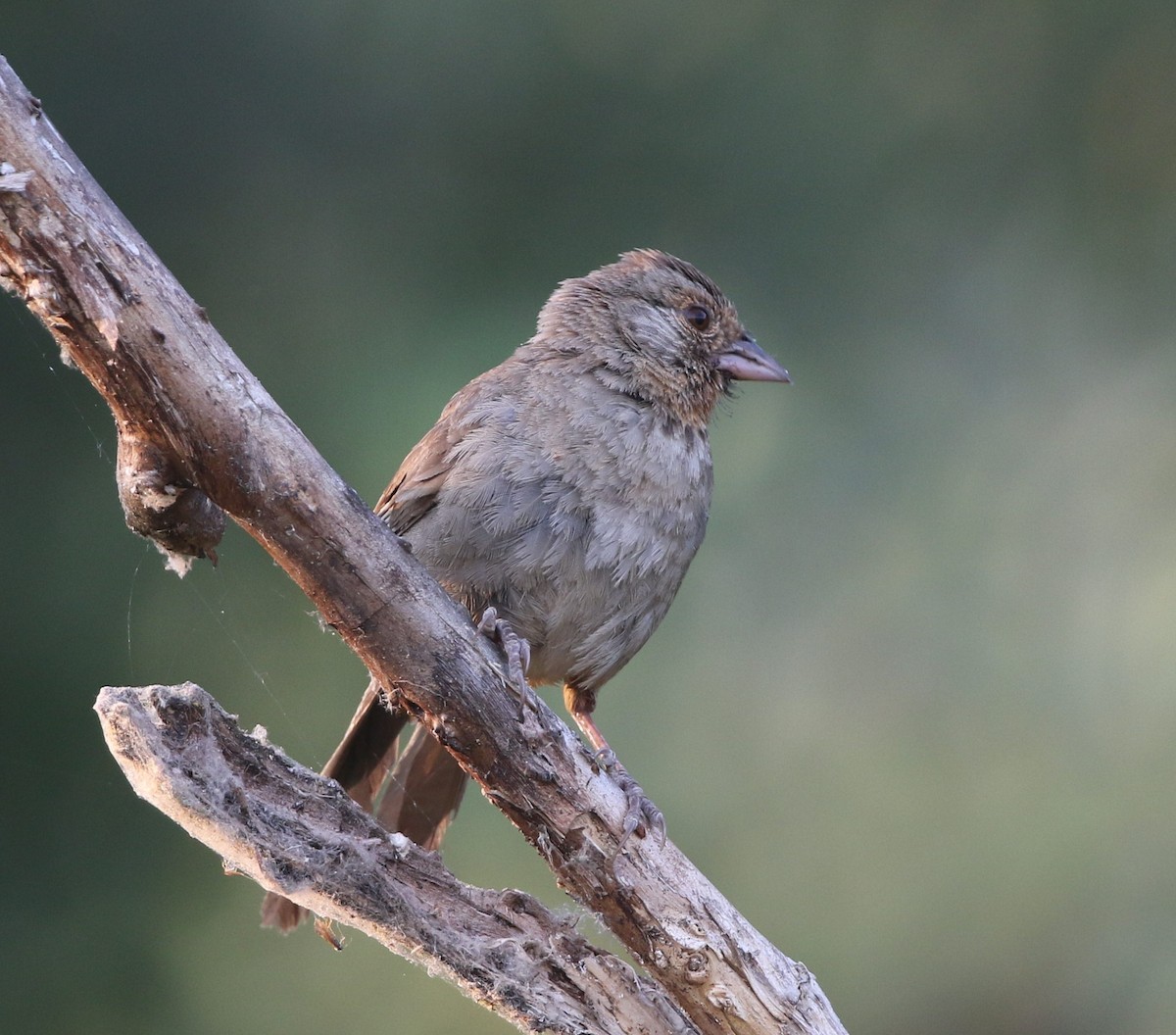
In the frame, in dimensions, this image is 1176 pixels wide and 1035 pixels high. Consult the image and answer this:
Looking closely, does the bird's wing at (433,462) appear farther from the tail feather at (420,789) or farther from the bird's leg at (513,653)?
the tail feather at (420,789)

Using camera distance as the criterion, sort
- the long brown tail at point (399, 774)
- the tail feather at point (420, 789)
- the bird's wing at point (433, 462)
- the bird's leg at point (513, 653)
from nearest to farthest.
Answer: the bird's leg at point (513, 653) < the bird's wing at point (433, 462) < the long brown tail at point (399, 774) < the tail feather at point (420, 789)

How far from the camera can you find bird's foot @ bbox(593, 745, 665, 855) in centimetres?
277

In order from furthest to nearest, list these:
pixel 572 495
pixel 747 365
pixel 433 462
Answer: pixel 747 365
pixel 433 462
pixel 572 495

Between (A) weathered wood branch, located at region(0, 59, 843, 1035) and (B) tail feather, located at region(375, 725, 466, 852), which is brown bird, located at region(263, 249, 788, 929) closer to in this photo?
(B) tail feather, located at region(375, 725, 466, 852)

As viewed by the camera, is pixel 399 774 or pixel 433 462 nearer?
pixel 433 462

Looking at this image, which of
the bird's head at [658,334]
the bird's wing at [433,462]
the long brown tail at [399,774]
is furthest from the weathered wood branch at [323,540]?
the bird's head at [658,334]

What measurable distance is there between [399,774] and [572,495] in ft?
3.57

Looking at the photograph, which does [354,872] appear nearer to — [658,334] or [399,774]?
[399,774]

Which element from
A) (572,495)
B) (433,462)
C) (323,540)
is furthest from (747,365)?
(323,540)

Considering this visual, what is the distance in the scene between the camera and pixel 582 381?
343cm

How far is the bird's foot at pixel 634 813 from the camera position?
2771 millimetres

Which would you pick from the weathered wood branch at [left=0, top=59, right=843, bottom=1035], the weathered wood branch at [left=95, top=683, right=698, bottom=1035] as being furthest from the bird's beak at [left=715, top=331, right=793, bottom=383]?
the weathered wood branch at [left=95, top=683, right=698, bottom=1035]

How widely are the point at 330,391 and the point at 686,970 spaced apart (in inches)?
117

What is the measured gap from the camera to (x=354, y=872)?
8.53ft
